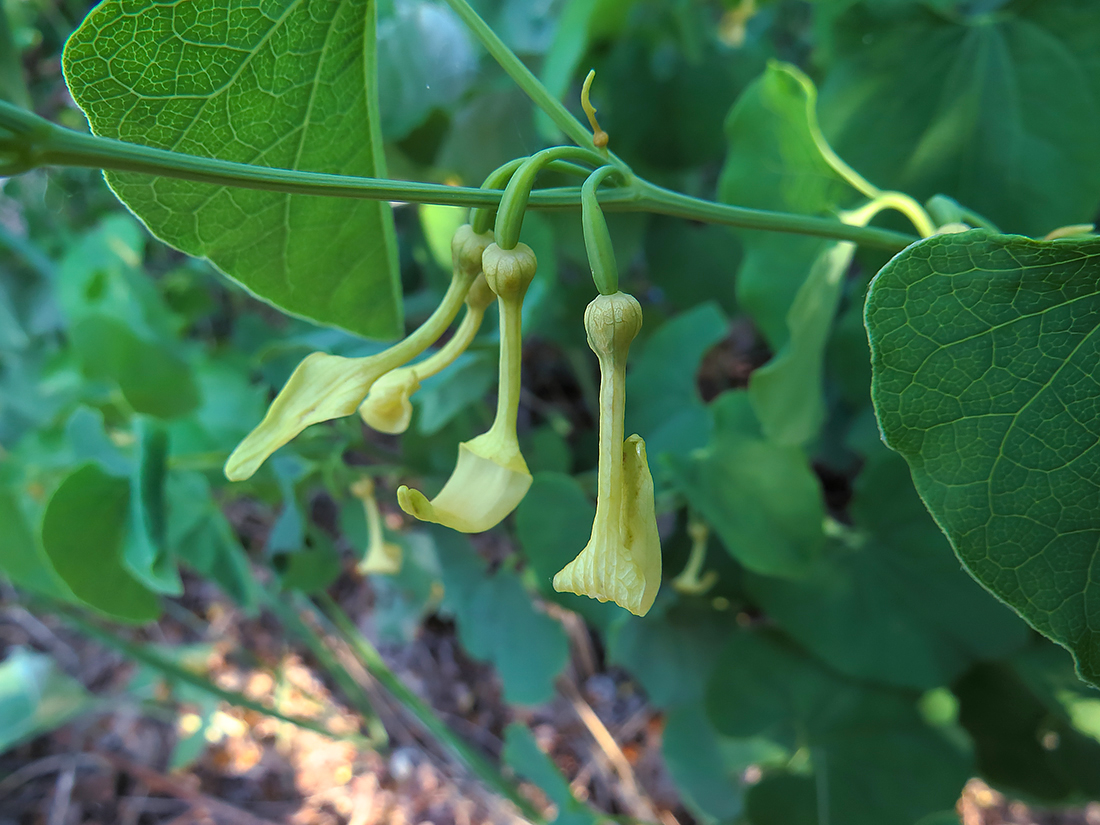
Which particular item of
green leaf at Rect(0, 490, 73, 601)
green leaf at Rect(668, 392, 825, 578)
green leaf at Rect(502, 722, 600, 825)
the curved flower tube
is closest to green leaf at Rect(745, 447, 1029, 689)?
the curved flower tube

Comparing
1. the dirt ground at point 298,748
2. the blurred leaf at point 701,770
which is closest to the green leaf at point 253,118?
the blurred leaf at point 701,770

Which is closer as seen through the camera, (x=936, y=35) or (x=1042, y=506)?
(x=1042, y=506)

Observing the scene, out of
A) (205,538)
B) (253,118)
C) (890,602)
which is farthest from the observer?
(205,538)

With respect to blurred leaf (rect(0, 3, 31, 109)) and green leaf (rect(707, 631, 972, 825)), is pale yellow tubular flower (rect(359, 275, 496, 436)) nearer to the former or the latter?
blurred leaf (rect(0, 3, 31, 109))

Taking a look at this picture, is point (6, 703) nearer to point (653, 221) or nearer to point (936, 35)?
point (653, 221)

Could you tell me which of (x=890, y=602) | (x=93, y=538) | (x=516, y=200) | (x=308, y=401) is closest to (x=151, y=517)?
(x=93, y=538)

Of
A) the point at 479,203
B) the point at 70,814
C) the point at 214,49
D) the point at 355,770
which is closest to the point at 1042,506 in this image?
the point at 479,203

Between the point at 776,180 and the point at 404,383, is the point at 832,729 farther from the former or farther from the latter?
the point at 404,383
